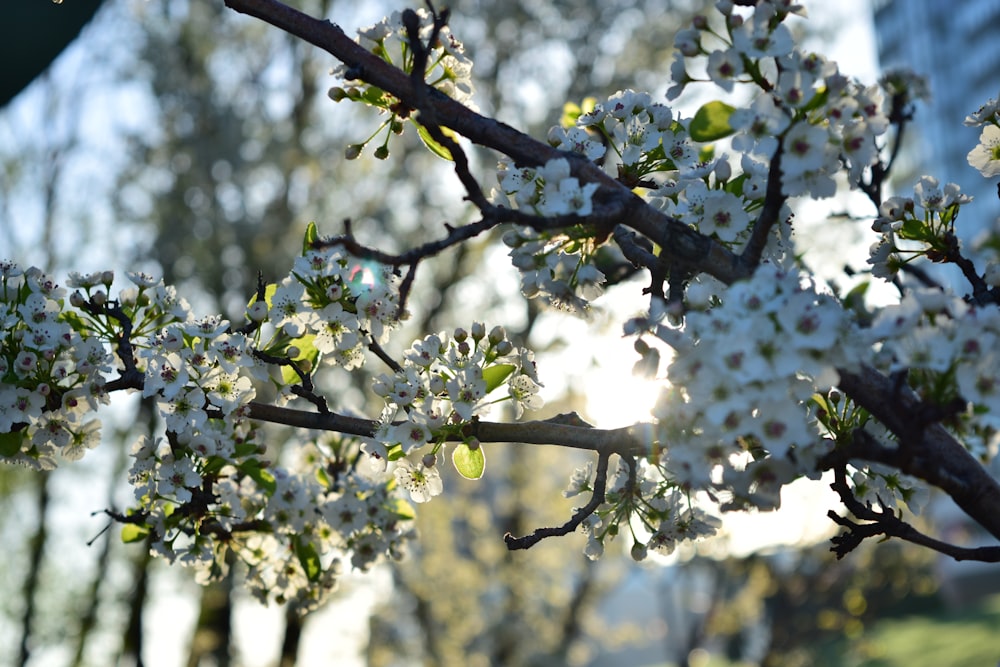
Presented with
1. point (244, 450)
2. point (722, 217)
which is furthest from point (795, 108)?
point (244, 450)

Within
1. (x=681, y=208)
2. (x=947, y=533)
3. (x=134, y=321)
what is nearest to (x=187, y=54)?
(x=134, y=321)

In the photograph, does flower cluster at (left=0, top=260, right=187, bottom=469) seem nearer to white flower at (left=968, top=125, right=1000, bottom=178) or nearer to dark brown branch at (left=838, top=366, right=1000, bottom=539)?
dark brown branch at (left=838, top=366, right=1000, bottom=539)

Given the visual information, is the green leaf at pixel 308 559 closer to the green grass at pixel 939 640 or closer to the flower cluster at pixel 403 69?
the flower cluster at pixel 403 69

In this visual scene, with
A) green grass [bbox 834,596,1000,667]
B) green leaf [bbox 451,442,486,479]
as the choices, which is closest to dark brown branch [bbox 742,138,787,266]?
green leaf [bbox 451,442,486,479]

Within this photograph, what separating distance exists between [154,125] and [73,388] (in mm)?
8595

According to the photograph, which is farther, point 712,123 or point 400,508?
point 400,508

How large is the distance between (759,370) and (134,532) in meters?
1.56

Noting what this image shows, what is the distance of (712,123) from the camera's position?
1.40 meters

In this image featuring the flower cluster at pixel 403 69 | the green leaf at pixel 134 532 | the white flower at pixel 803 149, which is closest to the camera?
the white flower at pixel 803 149

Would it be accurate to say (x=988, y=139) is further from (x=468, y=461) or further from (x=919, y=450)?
(x=468, y=461)

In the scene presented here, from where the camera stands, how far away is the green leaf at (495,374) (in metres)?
1.75

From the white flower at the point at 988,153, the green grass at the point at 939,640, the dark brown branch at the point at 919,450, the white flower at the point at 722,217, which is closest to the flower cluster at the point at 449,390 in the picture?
the white flower at the point at 722,217

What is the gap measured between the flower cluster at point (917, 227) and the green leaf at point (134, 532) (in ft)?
5.33

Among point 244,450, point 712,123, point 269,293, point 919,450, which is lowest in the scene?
point 919,450
